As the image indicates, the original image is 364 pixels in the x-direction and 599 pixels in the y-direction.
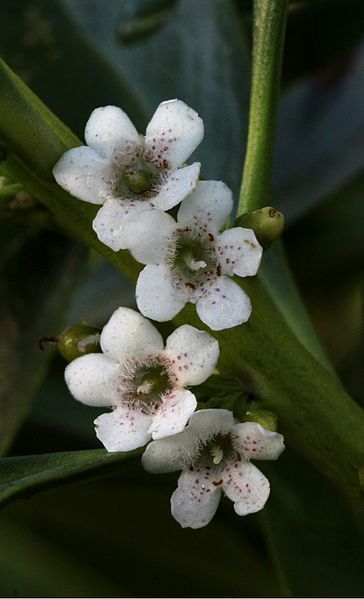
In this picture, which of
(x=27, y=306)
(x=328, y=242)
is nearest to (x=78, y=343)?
(x=27, y=306)

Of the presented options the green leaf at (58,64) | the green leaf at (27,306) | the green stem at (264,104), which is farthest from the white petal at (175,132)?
the green leaf at (58,64)

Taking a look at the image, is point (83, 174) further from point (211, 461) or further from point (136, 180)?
point (211, 461)

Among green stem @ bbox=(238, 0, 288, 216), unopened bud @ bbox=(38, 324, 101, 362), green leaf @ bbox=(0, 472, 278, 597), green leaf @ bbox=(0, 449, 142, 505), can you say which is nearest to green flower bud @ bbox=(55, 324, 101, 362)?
unopened bud @ bbox=(38, 324, 101, 362)

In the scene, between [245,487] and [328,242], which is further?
[328,242]

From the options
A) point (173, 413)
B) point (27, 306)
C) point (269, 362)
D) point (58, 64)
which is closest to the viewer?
point (173, 413)

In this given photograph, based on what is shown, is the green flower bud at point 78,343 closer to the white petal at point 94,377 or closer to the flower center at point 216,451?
the white petal at point 94,377

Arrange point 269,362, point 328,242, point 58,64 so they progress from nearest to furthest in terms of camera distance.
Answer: point 269,362 → point 58,64 → point 328,242
